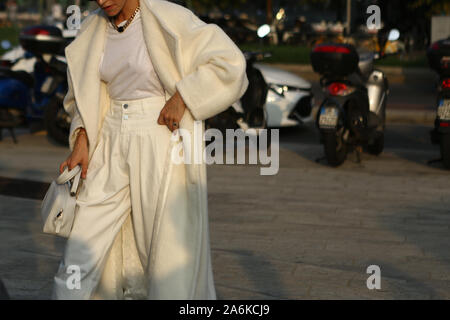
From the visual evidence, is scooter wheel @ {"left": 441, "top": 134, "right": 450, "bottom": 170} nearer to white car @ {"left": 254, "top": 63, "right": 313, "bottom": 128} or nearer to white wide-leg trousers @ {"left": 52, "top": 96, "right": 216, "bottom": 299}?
white car @ {"left": 254, "top": 63, "right": 313, "bottom": 128}

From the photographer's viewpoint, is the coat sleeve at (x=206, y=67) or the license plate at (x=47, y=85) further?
the license plate at (x=47, y=85)

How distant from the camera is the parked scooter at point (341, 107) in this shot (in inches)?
356

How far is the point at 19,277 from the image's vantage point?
17.4ft

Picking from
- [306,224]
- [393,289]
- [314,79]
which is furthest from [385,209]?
[314,79]

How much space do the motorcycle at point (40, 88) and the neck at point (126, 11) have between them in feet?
22.0

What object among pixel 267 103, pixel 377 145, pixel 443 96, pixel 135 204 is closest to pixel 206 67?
pixel 135 204

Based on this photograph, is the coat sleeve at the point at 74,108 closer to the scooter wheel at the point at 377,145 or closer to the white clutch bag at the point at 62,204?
Answer: the white clutch bag at the point at 62,204

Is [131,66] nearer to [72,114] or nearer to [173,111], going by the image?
[173,111]

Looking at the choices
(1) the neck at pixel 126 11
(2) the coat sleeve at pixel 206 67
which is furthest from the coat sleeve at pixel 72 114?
(2) the coat sleeve at pixel 206 67

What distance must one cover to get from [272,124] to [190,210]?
7.62 m

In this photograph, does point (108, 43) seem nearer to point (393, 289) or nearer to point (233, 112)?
point (393, 289)

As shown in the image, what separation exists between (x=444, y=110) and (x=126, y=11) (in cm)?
548

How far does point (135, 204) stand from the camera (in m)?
4.11

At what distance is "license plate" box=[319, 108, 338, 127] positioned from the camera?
896 centimetres
